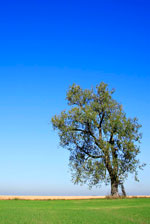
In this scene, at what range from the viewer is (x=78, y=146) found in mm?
39281

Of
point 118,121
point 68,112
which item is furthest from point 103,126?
point 68,112

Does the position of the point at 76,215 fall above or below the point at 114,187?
below

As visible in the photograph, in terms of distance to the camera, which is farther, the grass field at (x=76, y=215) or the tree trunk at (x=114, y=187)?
the tree trunk at (x=114, y=187)

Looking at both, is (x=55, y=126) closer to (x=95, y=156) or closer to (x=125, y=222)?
(x=95, y=156)

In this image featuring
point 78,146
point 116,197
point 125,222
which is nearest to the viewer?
point 125,222

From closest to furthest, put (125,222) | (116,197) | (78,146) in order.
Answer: (125,222) < (116,197) < (78,146)

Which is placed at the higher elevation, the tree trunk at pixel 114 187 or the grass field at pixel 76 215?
the tree trunk at pixel 114 187

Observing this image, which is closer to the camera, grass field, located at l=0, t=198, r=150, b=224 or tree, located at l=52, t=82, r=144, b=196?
grass field, located at l=0, t=198, r=150, b=224

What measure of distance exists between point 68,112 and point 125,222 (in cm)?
2789

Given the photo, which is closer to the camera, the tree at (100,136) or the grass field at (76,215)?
the grass field at (76,215)

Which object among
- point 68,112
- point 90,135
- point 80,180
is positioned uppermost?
point 68,112

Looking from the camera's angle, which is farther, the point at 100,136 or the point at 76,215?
the point at 100,136

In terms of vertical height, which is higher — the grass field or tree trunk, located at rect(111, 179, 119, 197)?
tree trunk, located at rect(111, 179, 119, 197)

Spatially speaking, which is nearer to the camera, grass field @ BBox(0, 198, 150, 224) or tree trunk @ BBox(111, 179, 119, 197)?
grass field @ BBox(0, 198, 150, 224)
